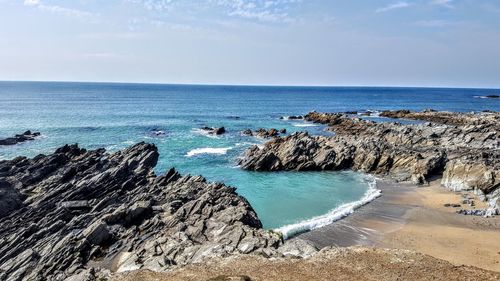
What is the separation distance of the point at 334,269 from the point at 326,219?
18.2m

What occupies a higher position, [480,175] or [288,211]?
[480,175]

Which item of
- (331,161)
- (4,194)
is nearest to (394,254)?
(4,194)

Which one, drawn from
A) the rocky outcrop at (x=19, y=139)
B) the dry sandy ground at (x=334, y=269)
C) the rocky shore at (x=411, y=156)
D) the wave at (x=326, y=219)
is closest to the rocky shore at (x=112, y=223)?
the dry sandy ground at (x=334, y=269)

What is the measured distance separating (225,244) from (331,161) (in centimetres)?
3885

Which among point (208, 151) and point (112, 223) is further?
point (208, 151)

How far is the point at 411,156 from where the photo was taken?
57.9m

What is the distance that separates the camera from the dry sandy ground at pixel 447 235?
3025 centimetres

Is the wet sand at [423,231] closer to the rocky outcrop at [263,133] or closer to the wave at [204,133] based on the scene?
the rocky outcrop at [263,133]

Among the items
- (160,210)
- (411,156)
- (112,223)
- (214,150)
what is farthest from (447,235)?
(214,150)

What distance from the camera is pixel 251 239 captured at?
25.5 metres

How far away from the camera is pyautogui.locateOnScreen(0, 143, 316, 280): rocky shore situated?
25.1 metres

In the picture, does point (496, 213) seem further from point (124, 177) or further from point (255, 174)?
point (124, 177)

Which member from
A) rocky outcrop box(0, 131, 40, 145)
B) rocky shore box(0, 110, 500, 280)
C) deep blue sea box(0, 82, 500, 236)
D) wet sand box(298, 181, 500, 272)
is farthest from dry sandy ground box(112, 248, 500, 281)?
rocky outcrop box(0, 131, 40, 145)

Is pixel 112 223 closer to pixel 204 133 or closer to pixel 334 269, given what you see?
pixel 334 269
